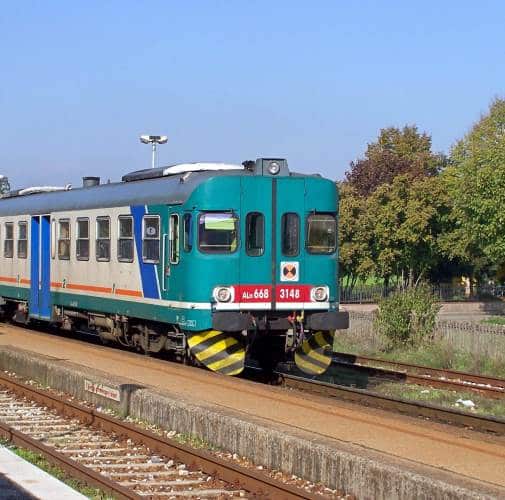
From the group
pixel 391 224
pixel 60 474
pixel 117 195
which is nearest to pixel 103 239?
pixel 117 195

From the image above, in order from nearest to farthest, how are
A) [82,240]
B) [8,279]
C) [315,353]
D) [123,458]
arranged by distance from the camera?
[123,458]
[315,353]
[82,240]
[8,279]

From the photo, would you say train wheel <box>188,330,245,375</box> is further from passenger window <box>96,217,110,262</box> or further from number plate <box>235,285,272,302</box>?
passenger window <box>96,217,110,262</box>

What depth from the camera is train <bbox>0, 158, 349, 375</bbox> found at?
15.3 meters

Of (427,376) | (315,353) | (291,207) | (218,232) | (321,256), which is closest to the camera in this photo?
(218,232)

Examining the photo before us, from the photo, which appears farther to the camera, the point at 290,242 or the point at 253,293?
the point at 290,242

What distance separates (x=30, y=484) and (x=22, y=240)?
16.0 metres

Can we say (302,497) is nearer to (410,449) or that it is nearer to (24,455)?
→ (410,449)

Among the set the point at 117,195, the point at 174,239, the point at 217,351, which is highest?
the point at 117,195

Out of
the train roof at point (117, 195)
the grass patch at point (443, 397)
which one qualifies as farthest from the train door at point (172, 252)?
the grass patch at point (443, 397)

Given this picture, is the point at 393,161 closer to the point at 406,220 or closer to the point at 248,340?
the point at 406,220

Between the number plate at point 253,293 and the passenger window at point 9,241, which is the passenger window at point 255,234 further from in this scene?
the passenger window at point 9,241

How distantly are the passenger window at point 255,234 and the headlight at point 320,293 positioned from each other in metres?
1.08

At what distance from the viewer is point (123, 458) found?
412 inches

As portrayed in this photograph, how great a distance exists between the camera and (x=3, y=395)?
15.4m
